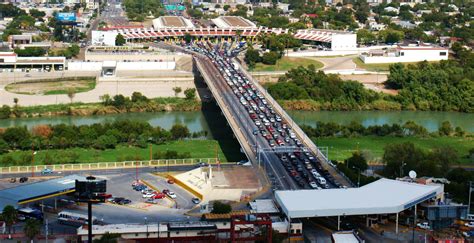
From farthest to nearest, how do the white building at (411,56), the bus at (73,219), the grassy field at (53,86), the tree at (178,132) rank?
the white building at (411,56) < the grassy field at (53,86) < the tree at (178,132) < the bus at (73,219)

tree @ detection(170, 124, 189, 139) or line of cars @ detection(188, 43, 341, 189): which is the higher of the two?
line of cars @ detection(188, 43, 341, 189)

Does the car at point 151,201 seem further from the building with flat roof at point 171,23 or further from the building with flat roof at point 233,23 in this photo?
the building with flat roof at point 233,23

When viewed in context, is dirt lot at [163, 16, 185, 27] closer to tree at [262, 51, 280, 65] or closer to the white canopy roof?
tree at [262, 51, 280, 65]

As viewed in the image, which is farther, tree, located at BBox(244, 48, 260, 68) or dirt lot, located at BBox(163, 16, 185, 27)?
dirt lot, located at BBox(163, 16, 185, 27)

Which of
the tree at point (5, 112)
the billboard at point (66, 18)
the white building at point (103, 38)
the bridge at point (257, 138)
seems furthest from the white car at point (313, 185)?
the billboard at point (66, 18)

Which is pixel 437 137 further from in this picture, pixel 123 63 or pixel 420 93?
pixel 123 63

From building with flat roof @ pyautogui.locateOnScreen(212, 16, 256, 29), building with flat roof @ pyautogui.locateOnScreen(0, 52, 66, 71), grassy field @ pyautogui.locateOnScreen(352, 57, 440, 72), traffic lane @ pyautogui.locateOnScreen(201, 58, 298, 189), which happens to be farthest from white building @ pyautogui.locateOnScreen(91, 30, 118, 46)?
grassy field @ pyautogui.locateOnScreen(352, 57, 440, 72)

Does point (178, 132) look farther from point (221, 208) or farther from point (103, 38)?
point (103, 38)

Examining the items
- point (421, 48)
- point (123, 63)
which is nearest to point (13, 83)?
point (123, 63)
